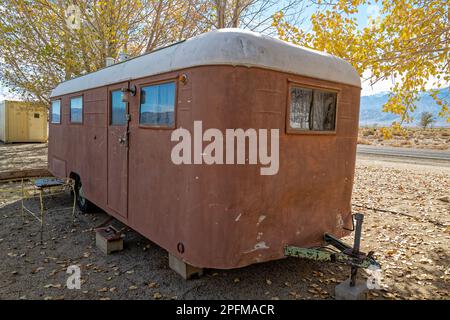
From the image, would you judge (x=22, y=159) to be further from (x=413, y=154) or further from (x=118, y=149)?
(x=413, y=154)

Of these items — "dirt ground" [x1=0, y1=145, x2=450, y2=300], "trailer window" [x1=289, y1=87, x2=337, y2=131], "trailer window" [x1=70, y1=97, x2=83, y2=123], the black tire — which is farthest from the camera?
the black tire

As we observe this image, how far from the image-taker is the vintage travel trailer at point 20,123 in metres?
19.4

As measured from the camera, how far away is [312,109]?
3635 millimetres

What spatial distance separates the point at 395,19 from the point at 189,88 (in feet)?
18.3

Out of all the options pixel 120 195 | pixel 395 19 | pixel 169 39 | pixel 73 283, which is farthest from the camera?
pixel 169 39

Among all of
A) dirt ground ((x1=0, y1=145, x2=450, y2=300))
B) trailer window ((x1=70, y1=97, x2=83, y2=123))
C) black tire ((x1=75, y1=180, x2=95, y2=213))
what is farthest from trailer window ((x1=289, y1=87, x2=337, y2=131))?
black tire ((x1=75, y1=180, x2=95, y2=213))

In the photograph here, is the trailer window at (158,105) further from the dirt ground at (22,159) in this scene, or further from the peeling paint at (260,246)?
the dirt ground at (22,159)

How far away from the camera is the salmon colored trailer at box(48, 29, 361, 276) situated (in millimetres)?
3092

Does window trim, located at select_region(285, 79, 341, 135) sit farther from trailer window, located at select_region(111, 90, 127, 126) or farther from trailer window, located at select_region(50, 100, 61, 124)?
trailer window, located at select_region(50, 100, 61, 124)

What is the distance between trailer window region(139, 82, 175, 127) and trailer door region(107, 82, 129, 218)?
0.45m

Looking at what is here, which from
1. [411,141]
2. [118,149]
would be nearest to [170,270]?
[118,149]
